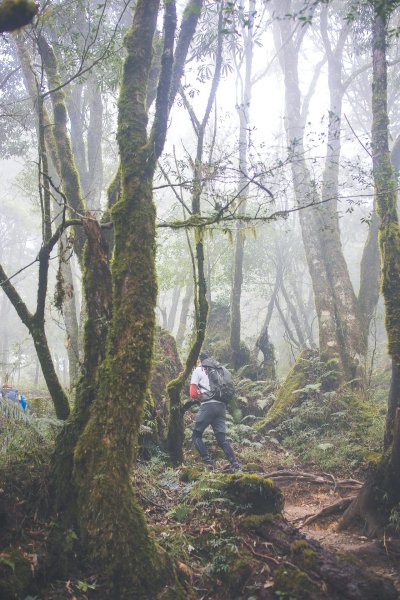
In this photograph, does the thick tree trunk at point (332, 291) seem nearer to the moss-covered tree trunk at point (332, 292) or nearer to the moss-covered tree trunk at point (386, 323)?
the moss-covered tree trunk at point (332, 292)

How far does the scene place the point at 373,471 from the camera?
5328 mm

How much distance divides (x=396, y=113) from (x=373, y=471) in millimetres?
26541

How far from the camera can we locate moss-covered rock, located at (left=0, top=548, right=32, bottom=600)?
304 cm

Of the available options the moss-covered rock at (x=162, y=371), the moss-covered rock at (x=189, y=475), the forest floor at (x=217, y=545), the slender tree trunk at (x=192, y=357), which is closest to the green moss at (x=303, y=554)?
the forest floor at (x=217, y=545)

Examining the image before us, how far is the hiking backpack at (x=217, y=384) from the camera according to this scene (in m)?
7.89

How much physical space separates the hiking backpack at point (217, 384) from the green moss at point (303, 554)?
384cm

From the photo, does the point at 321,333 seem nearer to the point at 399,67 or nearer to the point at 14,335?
the point at 399,67

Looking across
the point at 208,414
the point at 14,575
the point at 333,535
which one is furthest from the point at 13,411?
the point at 208,414

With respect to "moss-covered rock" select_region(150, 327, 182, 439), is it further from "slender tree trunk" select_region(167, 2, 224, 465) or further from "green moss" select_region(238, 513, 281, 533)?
"green moss" select_region(238, 513, 281, 533)

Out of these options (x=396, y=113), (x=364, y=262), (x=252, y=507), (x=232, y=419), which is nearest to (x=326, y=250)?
(x=364, y=262)

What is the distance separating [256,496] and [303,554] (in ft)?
3.54

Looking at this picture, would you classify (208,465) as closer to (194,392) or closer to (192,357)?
(194,392)

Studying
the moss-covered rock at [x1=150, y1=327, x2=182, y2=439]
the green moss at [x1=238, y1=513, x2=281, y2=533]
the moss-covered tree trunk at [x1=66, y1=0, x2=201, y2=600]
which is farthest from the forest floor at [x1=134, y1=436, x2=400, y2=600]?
the moss-covered rock at [x1=150, y1=327, x2=182, y2=439]

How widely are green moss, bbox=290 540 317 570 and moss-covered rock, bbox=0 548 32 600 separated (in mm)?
2339
